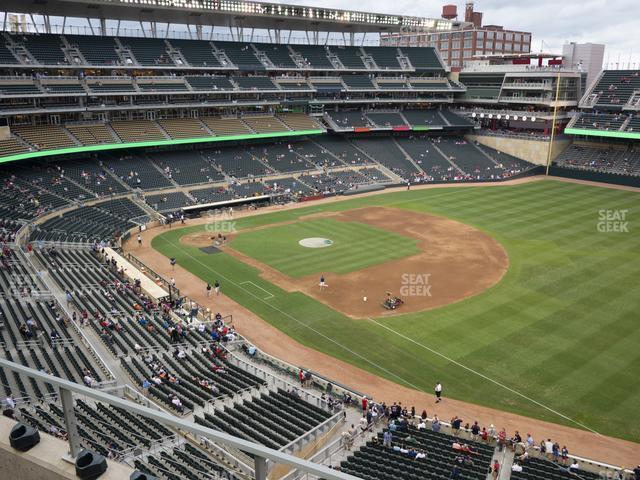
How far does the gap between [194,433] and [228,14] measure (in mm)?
83369

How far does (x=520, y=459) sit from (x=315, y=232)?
3640 cm

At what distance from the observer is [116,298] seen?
34.8 metres

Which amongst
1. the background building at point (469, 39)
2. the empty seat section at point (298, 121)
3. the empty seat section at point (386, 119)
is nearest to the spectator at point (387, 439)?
the empty seat section at point (298, 121)

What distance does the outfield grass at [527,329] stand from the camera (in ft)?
87.6

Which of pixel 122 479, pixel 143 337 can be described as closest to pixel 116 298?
pixel 143 337

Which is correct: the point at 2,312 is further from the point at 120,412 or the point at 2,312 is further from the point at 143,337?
the point at 120,412

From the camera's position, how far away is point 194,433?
3885 millimetres

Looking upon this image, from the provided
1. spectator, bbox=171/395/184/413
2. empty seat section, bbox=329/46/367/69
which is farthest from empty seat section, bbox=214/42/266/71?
spectator, bbox=171/395/184/413

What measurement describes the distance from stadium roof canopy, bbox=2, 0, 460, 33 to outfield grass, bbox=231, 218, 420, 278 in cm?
3885

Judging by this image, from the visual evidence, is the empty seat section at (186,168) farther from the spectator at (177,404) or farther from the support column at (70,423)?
the support column at (70,423)

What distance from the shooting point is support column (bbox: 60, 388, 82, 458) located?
4477 millimetres

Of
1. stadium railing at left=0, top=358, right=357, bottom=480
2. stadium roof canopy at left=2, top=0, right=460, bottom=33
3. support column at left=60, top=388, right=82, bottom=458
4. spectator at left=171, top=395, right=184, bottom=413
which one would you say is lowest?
spectator at left=171, top=395, right=184, bottom=413

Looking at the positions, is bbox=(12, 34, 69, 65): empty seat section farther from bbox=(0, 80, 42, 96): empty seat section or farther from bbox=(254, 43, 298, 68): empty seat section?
bbox=(254, 43, 298, 68): empty seat section

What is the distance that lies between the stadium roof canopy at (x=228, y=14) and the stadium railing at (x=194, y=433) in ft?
238
